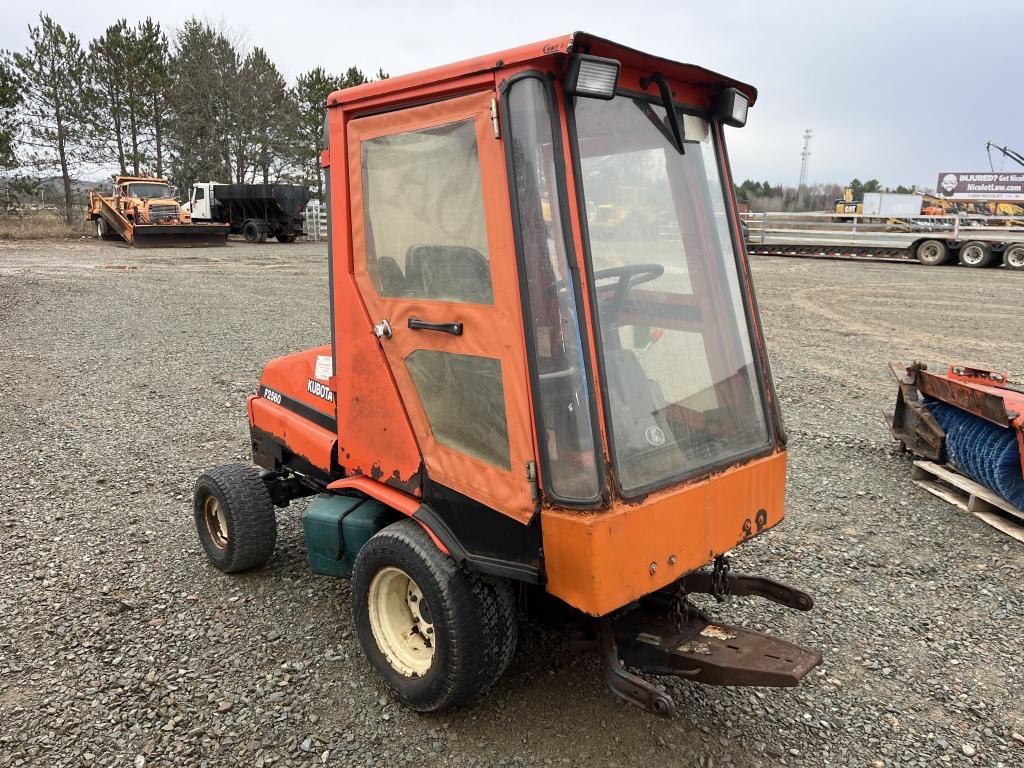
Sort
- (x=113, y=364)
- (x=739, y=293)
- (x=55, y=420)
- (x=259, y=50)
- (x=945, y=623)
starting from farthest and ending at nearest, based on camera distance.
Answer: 1. (x=259, y=50)
2. (x=113, y=364)
3. (x=55, y=420)
4. (x=945, y=623)
5. (x=739, y=293)

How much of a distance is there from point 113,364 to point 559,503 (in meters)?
8.02

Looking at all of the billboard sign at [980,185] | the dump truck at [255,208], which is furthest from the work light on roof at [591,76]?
the billboard sign at [980,185]

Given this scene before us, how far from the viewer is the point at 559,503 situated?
2340 millimetres

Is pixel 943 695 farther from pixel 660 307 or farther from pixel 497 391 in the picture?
pixel 497 391

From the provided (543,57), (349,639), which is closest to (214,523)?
(349,639)

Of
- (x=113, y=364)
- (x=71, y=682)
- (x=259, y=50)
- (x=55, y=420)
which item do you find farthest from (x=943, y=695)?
(x=259, y=50)

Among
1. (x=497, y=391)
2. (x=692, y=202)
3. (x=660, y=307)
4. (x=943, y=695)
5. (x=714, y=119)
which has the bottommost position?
(x=943, y=695)

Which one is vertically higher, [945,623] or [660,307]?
[660,307]

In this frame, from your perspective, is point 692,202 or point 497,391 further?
point 692,202

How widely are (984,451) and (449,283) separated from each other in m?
3.93

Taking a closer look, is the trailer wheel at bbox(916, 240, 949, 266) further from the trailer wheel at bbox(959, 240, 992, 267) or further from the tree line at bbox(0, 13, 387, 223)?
the tree line at bbox(0, 13, 387, 223)

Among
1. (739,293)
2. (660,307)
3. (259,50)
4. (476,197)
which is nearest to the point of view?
(476,197)

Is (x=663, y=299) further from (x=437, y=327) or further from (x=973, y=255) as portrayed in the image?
(x=973, y=255)

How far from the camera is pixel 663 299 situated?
8.93 ft
